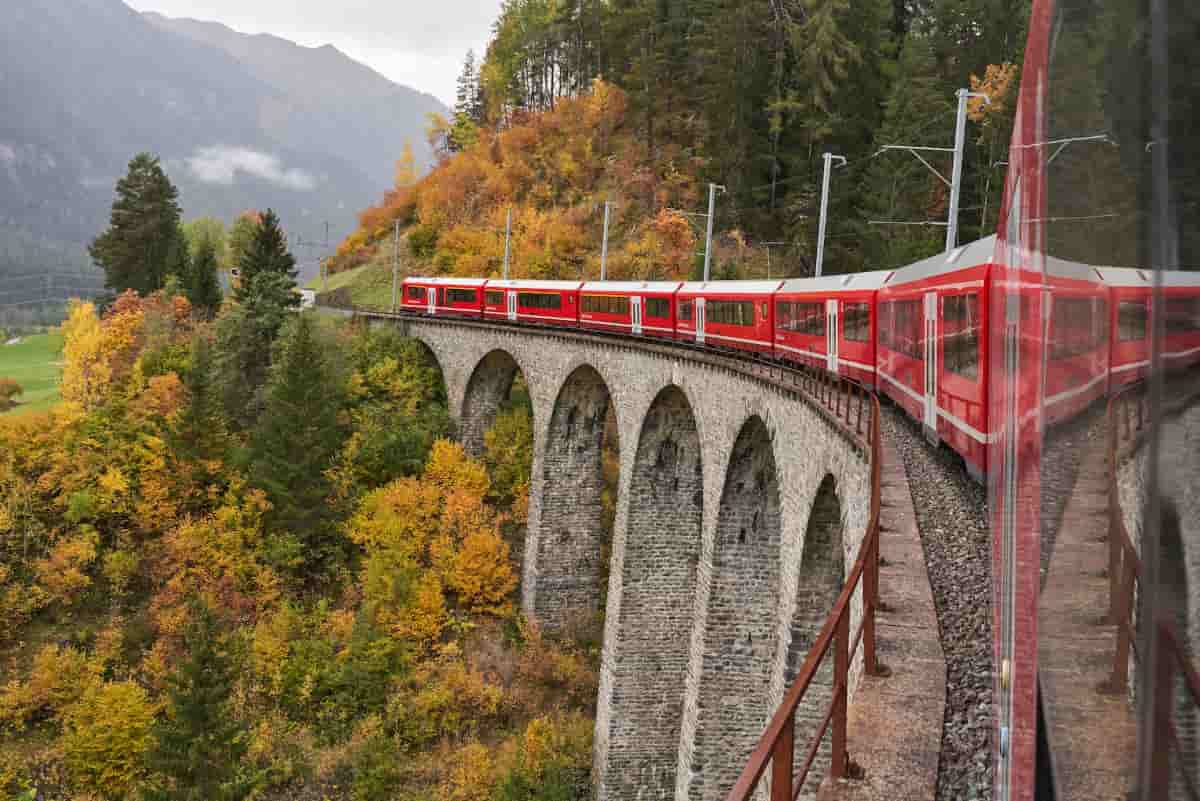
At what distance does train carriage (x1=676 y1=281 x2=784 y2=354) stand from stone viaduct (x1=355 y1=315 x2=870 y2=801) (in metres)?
1.64

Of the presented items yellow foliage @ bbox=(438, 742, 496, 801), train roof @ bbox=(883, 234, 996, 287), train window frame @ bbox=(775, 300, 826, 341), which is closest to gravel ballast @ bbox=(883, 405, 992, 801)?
train roof @ bbox=(883, 234, 996, 287)

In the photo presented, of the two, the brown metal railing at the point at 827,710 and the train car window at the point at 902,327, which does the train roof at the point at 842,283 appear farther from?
the brown metal railing at the point at 827,710

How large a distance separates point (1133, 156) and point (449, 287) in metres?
46.1

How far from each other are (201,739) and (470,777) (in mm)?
6915

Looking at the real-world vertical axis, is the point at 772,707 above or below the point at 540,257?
below

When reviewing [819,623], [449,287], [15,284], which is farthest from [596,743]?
[15,284]

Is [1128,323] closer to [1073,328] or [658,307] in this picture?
[1073,328]

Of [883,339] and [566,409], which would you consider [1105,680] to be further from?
[566,409]

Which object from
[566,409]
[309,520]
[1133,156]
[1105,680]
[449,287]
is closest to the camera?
[1133,156]

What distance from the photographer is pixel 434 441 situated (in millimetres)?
40062

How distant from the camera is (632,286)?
30984 mm

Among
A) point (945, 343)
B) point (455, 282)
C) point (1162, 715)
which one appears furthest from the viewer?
point (455, 282)

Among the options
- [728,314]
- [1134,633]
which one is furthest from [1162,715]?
[728,314]

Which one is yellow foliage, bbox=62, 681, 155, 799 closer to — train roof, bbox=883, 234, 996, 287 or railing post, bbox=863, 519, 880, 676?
train roof, bbox=883, 234, 996, 287
